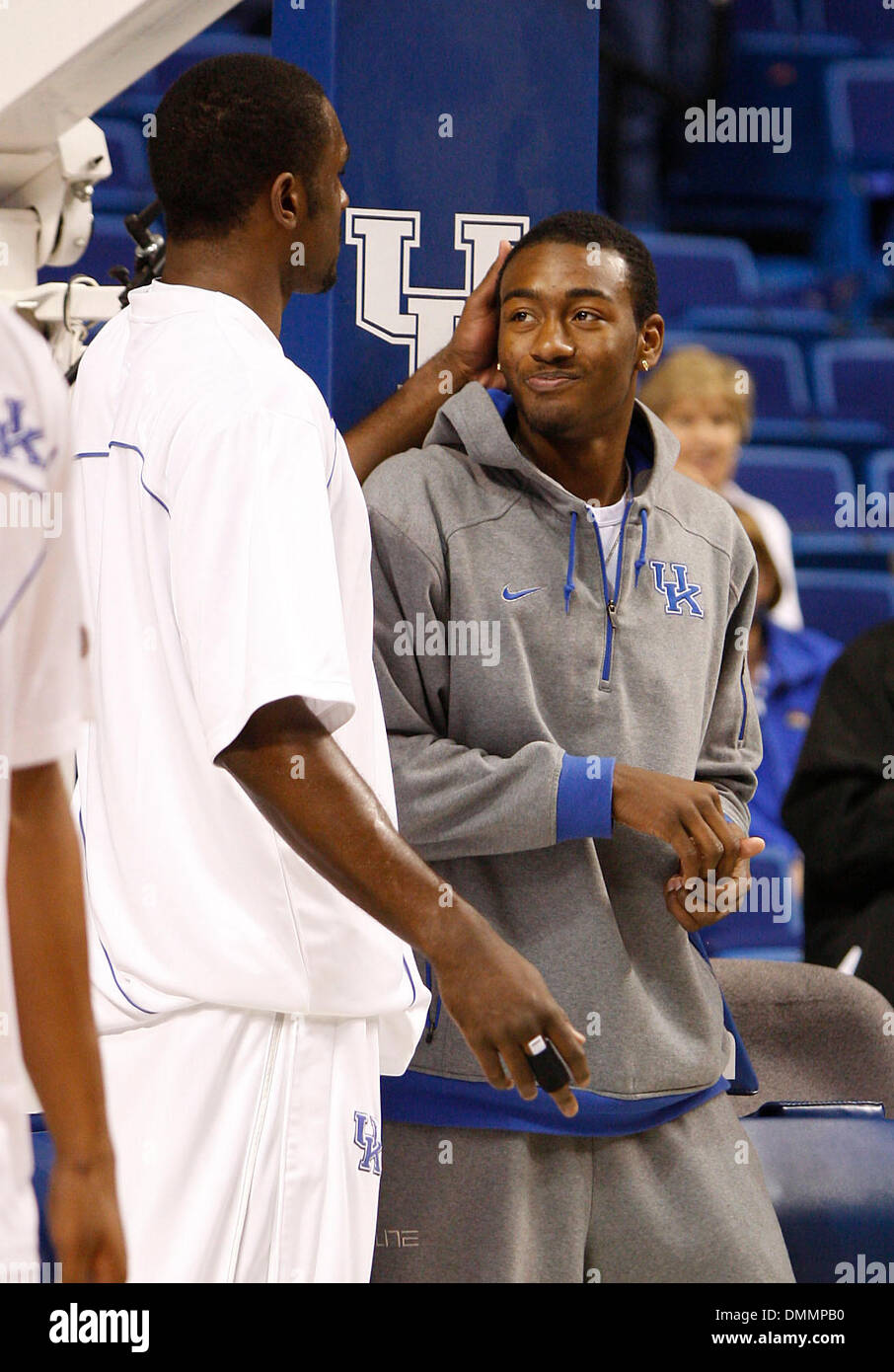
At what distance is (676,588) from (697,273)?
14.5 feet

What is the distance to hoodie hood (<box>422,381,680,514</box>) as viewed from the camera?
1955 millimetres

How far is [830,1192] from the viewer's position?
2221mm

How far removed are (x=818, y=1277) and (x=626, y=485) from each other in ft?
3.14

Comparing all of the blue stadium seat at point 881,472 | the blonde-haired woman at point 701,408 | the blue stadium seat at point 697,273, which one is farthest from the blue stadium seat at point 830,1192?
the blue stadium seat at point 697,273

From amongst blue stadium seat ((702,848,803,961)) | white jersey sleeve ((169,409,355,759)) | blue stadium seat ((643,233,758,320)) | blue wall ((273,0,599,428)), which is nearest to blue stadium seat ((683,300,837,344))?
blue stadium seat ((643,233,758,320))

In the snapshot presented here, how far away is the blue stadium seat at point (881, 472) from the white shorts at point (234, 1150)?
4.14 metres

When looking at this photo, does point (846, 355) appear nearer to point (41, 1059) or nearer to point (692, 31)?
point (692, 31)

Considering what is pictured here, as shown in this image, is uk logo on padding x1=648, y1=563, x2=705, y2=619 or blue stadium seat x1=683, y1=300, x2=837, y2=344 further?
blue stadium seat x1=683, y1=300, x2=837, y2=344

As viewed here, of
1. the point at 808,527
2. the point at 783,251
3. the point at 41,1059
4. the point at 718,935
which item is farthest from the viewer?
the point at 783,251

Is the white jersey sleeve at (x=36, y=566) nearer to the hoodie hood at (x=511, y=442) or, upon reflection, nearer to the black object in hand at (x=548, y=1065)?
the black object in hand at (x=548, y=1065)

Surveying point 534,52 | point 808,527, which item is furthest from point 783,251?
point 534,52

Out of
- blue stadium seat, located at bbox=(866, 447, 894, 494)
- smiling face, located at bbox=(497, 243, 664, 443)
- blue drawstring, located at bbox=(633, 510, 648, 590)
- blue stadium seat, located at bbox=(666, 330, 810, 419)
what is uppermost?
blue stadium seat, located at bbox=(666, 330, 810, 419)

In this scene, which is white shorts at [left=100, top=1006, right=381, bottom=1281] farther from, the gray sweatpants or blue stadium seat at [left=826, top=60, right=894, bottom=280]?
blue stadium seat at [left=826, top=60, right=894, bottom=280]

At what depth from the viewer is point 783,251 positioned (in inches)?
290
